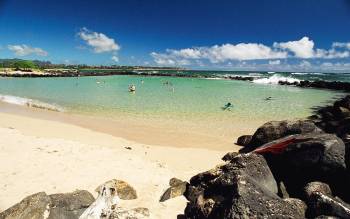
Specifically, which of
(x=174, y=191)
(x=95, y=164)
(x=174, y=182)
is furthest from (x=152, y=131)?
(x=174, y=191)

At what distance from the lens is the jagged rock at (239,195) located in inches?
182

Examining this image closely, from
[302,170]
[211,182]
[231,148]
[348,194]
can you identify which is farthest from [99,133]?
[348,194]

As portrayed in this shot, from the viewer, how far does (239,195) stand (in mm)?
4711

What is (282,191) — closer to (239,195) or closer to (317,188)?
(317,188)

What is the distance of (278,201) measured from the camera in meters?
4.84

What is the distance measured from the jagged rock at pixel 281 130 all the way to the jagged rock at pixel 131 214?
5384 millimetres

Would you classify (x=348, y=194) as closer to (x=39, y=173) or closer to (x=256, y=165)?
(x=256, y=165)

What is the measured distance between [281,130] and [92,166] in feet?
18.9

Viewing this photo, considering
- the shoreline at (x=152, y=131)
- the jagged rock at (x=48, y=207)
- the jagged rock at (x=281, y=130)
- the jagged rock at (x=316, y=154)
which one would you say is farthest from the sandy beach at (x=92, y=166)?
the jagged rock at (x=316, y=154)

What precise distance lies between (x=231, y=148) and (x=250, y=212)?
23.6 feet

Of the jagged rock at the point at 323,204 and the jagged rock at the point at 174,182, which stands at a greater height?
the jagged rock at the point at 323,204

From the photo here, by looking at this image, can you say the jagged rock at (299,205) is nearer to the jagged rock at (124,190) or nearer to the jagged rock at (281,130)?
the jagged rock at (124,190)

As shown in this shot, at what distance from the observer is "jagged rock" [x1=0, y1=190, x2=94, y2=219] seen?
5230mm

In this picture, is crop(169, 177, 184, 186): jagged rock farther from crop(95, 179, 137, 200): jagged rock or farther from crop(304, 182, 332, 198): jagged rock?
crop(304, 182, 332, 198): jagged rock
